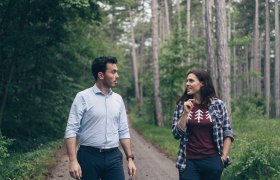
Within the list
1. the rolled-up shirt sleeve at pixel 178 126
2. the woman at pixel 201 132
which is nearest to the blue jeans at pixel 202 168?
the woman at pixel 201 132

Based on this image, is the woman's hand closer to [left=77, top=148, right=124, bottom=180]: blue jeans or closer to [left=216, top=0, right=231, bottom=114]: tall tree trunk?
[left=77, top=148, right=124, bottom=180]: blue jeans

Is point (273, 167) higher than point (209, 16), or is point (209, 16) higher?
point (209, 16)

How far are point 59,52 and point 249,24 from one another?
3341cm

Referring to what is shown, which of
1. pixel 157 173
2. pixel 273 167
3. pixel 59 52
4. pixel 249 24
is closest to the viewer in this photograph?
pixel 273 167

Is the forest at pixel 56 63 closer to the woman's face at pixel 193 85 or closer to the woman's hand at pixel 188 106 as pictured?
the woman's face at pixel 193 85

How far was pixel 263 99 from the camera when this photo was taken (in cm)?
4394

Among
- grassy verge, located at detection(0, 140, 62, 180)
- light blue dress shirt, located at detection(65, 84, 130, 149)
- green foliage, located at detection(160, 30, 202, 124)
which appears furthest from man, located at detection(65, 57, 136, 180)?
green foliage, located at detection(160, 30, 202, 124)

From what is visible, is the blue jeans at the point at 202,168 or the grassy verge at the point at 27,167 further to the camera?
the grassy verge at the point at 27,167

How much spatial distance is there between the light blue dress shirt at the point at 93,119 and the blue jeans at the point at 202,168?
0.88 meters

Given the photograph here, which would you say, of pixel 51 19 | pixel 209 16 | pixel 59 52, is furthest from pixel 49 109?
pixel 209 16

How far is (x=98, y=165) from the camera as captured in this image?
494 cm

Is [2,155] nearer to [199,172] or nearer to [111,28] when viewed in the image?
[199,172]

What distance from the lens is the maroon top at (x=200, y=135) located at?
5.11 meters

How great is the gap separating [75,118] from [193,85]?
141 cm
